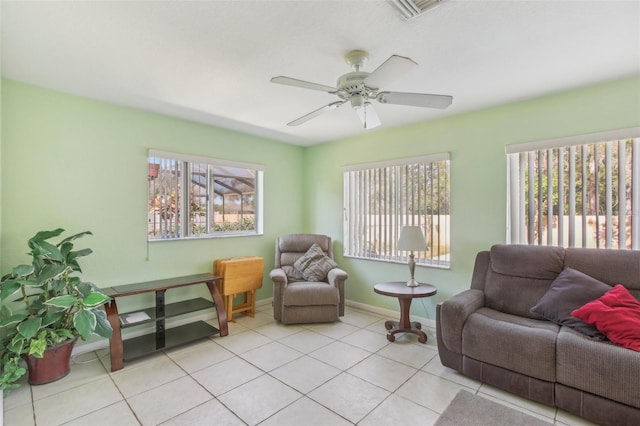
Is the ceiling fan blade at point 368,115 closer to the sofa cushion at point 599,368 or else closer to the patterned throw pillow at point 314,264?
the patterned throw pillow at point 314,264

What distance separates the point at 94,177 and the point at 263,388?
2537 millimetres

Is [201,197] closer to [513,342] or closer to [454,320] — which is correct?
[454,320]

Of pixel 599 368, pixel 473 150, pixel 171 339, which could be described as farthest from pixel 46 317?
pixel 473 150

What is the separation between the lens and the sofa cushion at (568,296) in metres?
2.25

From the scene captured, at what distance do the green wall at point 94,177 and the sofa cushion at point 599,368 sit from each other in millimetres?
3514

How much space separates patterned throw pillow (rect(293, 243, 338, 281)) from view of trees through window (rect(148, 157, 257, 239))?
3.02 ft

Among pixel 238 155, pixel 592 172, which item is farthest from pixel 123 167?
pixel 592 172

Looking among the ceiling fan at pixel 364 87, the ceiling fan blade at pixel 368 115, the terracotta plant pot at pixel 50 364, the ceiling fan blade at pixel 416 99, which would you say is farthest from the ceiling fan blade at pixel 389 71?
the terracotta plant pot at pixel 50 364

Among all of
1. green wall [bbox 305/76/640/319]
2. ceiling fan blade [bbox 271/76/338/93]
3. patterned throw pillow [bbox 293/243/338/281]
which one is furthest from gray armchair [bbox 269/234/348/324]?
ceiling fan blade [bbox 271/76/338/93]

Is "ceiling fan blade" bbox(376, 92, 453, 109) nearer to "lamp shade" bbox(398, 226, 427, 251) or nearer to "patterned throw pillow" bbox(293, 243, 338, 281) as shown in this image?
"lamp shade" bbox(398, 226, 427, 251)

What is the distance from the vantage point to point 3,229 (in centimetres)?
251

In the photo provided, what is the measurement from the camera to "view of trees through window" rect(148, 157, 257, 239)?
3.45 metres

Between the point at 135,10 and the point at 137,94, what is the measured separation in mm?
1358

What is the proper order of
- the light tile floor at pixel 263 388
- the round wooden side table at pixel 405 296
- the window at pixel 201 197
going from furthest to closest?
the window at pixel 201 197, the round wooden side table at pixel 405 296, the light tile floor at pixel 263 388
